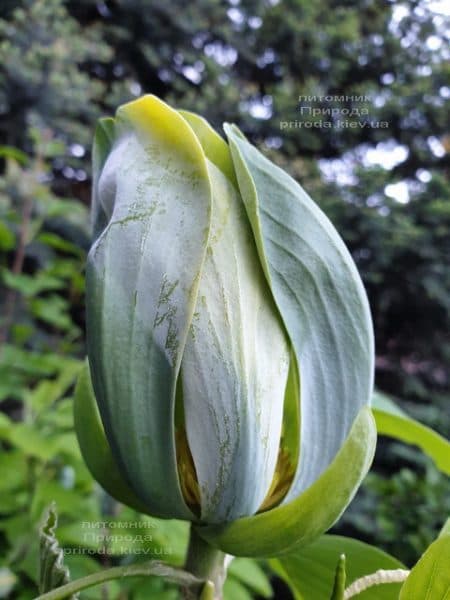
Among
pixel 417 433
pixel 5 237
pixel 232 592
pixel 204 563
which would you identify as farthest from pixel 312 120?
pixel 204 563

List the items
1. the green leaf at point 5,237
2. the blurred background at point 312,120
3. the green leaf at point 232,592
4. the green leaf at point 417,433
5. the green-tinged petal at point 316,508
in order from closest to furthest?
the green-tinged petal at point 316,508
the green leaf at point 417,433
the green leaf at point 232,592
the green leaf at point 5,237
the blurred background at point 312,120

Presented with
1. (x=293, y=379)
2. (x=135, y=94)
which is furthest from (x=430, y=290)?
(x=293, y=379)

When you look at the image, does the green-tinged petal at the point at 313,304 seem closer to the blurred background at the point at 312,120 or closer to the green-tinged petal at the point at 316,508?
the green-tinged petal at the point at 316,508

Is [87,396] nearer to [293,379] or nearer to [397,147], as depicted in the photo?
[293,379]

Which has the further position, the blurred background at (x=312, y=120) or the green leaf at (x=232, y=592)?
the blurred background at (x=312, y=120)

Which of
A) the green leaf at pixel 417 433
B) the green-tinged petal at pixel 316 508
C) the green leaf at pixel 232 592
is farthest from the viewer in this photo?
the green leaf at pixel 232 592

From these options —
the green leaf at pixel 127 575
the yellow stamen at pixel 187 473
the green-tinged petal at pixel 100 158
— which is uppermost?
the green-tinged petal at pixel 100 158

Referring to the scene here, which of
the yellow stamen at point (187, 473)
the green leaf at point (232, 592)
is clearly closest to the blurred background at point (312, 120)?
the green leaf at point (232, 592)
